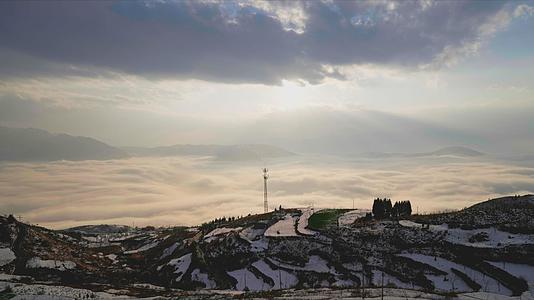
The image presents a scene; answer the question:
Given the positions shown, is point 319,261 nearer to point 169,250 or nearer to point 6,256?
point 169,250

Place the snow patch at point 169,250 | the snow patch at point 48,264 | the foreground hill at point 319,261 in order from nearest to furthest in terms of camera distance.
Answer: the foreground hill at point 319,261 < the snow patch at point 48,264 < the snow patch at point 169,250

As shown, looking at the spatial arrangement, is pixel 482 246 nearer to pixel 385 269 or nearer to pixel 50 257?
pixel 385 269

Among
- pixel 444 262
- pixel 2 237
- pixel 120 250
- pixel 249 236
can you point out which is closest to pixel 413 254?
pixel 444 262

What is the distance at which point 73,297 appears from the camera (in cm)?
2933

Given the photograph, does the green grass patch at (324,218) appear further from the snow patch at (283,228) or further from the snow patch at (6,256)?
the snow patch at (6,256)

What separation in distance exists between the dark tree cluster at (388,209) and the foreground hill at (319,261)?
3869 mm

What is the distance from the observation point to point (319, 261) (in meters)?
51.3

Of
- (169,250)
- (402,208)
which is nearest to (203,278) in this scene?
(169,250)

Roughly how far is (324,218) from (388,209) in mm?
11676

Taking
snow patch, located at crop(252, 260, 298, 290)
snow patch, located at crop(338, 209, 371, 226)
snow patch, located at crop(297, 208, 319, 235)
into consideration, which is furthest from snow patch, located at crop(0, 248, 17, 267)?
snow patch, located at crop(338, 209, 371, 226)

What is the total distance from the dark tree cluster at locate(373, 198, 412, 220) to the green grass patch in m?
7.46

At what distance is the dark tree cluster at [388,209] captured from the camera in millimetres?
67438

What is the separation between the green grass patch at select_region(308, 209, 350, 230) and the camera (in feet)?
215

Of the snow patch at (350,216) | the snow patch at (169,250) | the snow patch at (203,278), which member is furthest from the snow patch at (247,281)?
the snow patch at (169,250)
